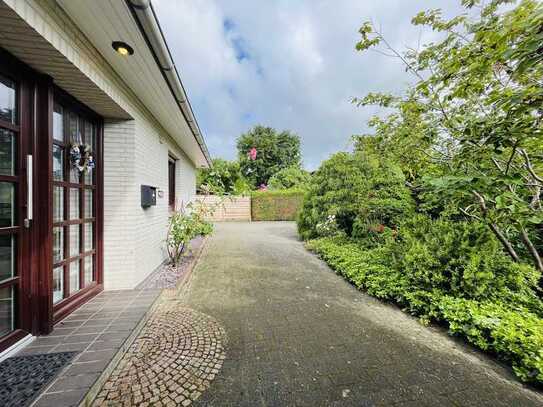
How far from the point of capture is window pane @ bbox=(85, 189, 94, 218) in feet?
9.03

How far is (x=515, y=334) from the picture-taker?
74.0 inches

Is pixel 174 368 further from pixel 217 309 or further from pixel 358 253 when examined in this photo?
pixel 358 253

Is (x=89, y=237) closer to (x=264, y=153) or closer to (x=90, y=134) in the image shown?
(x=90, y=134)

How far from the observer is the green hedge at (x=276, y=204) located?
13.9 m

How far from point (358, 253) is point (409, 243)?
4.58 ft

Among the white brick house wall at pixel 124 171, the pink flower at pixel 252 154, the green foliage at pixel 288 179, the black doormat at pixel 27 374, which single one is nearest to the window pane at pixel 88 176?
the white brick house wall at pixel 124 171

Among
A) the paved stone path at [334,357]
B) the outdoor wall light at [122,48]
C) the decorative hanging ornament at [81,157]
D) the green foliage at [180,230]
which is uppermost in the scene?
the outdoor wall light at [122,48]

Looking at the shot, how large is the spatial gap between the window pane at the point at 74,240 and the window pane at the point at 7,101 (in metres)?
1.23

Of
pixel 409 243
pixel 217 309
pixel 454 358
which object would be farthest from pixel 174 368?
pixel 409 243

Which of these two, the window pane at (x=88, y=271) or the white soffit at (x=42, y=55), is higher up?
the white soffit at (x=42, y=55)

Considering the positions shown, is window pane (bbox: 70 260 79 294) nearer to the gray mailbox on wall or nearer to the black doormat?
the black doormat

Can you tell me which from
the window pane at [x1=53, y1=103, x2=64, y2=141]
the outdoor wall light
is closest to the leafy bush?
the outdoor wall light

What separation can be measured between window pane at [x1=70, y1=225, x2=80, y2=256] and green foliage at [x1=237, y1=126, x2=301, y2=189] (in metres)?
18.7

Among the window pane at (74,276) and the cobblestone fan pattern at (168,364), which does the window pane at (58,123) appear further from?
the cobblestone fan pattern at (168,364)
